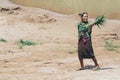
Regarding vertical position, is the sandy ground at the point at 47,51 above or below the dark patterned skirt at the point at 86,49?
below

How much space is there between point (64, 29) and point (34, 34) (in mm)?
2042

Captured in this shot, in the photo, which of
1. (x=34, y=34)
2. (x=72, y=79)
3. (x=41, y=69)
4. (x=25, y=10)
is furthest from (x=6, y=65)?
(x=25, y=10)

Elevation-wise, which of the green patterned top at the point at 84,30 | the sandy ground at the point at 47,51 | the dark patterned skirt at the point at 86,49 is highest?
the green patterned top at the point at 84,30

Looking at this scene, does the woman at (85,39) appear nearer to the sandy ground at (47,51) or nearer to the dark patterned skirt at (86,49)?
the dark patterned skirt at (86,49)

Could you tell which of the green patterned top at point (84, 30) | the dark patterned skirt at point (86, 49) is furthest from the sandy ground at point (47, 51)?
the green patterned top at point (84, 30)

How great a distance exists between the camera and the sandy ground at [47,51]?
35.4 ft

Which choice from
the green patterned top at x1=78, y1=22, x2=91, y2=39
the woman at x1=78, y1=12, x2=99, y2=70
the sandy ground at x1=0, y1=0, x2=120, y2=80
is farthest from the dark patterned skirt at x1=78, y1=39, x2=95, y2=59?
the sandy ground at x1=0, y1=0, x2=120, y2=80

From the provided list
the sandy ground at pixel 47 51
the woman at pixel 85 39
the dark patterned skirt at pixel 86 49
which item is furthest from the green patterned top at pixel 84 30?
the sandy ground at pixel 47 51

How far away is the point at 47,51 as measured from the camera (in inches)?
578

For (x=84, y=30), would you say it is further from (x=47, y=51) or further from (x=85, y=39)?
(x=47, y=51)

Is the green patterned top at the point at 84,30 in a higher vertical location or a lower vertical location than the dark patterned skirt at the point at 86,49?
higher

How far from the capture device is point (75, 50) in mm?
14625

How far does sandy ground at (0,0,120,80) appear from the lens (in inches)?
425

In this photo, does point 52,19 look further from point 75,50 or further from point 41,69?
point 41,69
